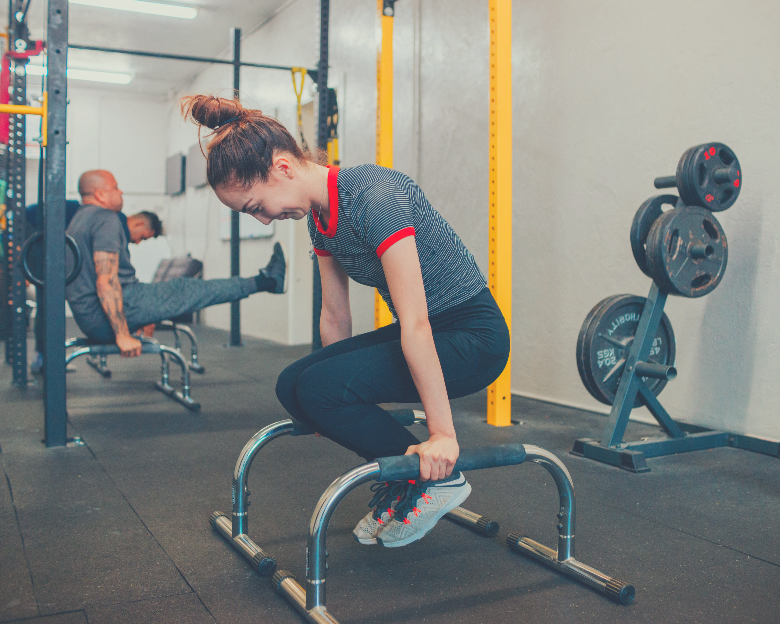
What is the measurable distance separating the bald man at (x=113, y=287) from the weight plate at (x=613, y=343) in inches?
65.1

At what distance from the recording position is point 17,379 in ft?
11.9

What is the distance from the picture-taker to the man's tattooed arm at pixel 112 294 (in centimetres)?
288

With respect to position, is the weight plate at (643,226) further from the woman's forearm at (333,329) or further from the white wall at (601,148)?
the woman's forearm at (333,329)

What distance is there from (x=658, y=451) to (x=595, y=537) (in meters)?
0.80

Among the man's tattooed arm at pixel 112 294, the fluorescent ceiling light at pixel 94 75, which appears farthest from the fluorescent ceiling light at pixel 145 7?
the man's tattooed arm at pixel 112 294

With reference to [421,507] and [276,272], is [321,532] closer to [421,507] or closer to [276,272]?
[421,507]

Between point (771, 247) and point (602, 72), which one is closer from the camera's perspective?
point (771, 247)

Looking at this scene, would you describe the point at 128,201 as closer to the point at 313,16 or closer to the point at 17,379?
the point at 313,16

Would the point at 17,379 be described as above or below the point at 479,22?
below

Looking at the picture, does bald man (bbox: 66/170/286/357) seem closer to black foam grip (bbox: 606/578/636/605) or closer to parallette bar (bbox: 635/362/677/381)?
parallette bar (bbox: 635/362/677/381)

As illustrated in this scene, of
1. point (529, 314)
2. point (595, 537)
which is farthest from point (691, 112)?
point (595, 537)

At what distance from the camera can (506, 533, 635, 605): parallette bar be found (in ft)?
4.15

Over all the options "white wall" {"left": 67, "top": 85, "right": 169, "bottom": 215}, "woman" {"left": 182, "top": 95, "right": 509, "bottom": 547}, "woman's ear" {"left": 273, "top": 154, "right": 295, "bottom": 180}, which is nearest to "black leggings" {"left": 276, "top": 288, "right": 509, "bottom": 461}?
"woman" {"left": 182, "top": 95, "right": 509, "bottom": 547}

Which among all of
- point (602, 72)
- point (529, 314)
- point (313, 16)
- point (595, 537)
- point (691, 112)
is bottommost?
point (595, 537)
